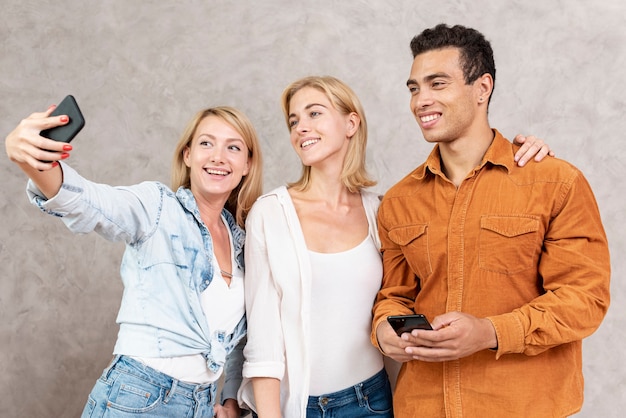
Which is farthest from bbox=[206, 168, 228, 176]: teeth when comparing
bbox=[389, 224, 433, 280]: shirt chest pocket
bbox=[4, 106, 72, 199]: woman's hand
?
bbox=[4, 106, 72, 199]: woman's hand

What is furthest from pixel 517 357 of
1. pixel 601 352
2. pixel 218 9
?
pixel 218 9

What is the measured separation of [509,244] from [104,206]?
3.91ft

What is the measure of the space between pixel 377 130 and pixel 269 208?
1425 mm

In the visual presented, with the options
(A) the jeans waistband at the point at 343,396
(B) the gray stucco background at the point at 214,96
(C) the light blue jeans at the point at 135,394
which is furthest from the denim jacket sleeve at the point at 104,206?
(B) the gray stucco background at the point at 214,96

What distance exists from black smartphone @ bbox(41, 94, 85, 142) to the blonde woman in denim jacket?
7.7 inches

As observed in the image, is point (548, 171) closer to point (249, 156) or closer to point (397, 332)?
point (397, 332)

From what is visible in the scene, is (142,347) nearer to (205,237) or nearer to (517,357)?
(205,237)

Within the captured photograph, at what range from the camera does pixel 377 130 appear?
3.79m

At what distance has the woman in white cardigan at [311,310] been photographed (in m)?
2.39

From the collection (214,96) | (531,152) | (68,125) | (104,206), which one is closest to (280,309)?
(104,206)

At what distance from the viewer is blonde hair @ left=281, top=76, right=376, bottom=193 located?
2.69 meters

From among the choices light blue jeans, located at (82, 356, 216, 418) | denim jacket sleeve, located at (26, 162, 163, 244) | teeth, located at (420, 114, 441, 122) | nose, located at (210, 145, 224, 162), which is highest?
teeth, located at (420, 114, 441, 122)

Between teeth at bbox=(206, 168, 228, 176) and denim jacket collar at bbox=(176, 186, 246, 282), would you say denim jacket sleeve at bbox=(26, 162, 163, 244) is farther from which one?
teeth at bbox=(206, 168, 228, 176)

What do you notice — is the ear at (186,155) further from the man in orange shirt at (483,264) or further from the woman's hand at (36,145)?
the woman's hand at (36,145)
